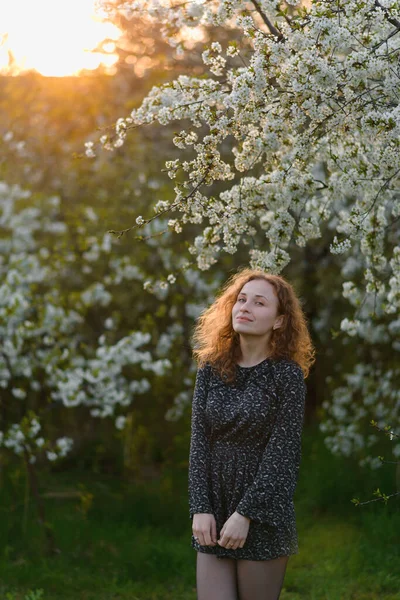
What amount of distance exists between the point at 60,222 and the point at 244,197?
453 centimetres

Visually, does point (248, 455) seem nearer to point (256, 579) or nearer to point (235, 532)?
point (235, 532)

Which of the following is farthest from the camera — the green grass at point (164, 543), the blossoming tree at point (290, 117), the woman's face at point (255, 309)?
the green grass at point (164, 543)

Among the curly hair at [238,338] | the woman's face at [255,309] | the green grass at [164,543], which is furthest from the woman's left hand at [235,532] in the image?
the green grass at [164,543]

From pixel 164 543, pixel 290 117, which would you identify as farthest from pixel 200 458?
pixel 164 543

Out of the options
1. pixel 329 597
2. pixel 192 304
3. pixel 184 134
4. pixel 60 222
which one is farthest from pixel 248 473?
pixel 60 222

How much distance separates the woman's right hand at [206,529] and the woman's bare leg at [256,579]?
0.39ft

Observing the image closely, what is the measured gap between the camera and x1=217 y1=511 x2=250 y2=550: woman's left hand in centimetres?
244

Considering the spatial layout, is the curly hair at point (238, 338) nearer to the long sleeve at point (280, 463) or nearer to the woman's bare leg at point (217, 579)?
the long sleeve at point (280, 463)

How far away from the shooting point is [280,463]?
2506 mm

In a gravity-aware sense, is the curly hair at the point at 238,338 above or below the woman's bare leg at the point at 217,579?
above

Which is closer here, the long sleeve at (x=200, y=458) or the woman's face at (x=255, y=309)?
the long sleeve at (x=200, y=458)

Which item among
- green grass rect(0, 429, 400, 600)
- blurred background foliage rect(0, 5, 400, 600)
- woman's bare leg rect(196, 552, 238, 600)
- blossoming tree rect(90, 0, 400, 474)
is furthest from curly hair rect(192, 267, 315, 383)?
green grass rect(0, 429, 400, 600)

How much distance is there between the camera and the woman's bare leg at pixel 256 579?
8.14 feet

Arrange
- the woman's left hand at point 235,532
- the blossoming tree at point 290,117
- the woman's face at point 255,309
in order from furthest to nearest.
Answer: the blossoming tree at point 290,117 < the woman's face at point 255,309 < the woman's left hand at point 235,532
